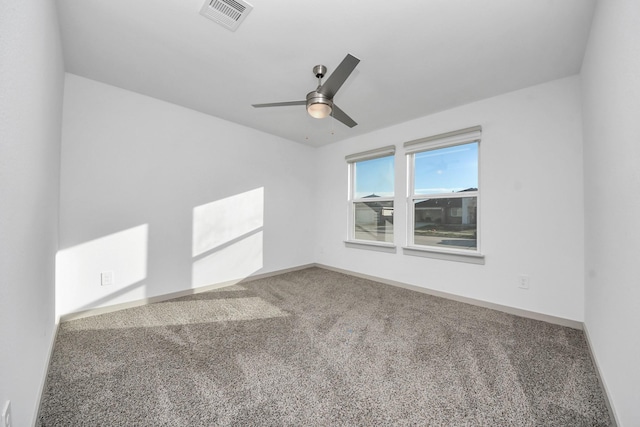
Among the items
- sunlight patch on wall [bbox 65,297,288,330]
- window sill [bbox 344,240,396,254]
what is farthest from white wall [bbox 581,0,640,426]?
sunlight patch on wall [bbox 65,297,288,330]

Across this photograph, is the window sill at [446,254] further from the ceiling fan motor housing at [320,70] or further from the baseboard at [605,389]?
the ceiling fan motor housing at [320,70]

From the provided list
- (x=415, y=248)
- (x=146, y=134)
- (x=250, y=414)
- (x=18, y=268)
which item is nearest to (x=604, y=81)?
(x=415, y=248)

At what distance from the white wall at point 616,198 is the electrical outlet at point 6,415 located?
238 cm

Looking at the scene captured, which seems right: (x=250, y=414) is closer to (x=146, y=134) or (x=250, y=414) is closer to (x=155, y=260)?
(x=155, y=260)

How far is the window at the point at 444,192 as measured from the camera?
2.97 meters

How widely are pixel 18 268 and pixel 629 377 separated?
2.74m

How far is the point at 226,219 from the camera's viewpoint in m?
3.49

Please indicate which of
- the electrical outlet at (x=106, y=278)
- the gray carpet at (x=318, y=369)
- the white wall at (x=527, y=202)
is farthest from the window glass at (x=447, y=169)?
the electrical outlet at (x=106, y=278)

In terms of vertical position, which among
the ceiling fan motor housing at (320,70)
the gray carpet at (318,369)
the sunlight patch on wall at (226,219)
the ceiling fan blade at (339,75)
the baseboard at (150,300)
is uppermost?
the ceiling fan motor housing at (320,70)

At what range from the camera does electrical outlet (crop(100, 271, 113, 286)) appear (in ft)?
8.19

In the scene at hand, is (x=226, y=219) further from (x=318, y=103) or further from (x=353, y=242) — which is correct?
(x=318, y=103)

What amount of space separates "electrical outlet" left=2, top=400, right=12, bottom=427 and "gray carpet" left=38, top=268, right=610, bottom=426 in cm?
53

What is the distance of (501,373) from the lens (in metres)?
1.60

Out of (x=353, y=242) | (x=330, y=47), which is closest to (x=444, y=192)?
(x=353, y=242)
